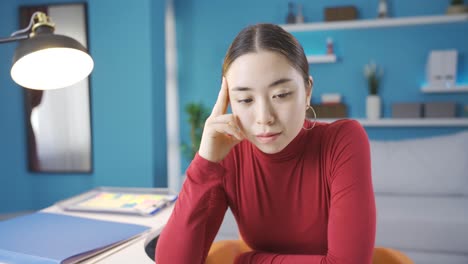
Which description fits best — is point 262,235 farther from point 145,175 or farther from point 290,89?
point 145,175

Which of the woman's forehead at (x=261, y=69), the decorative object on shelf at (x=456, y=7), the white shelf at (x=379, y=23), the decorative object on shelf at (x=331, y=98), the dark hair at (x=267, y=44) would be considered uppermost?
the decorative object on shelf at (x=456, y=7)

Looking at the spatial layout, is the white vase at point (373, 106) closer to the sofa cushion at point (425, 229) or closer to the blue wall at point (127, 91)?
the sofa cushion at point (425, 229)

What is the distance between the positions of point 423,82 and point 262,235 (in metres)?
3.19

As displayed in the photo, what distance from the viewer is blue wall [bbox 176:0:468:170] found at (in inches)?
143

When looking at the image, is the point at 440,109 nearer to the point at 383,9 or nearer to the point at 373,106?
the point at 373,106

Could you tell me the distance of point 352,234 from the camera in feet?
2.98

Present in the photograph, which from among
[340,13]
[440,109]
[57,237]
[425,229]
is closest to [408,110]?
[440,109]

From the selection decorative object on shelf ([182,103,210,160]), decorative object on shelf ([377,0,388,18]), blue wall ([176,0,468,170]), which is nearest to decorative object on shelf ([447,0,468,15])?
blue wall ([176,0,468,170])

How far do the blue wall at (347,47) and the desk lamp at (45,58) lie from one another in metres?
2.92


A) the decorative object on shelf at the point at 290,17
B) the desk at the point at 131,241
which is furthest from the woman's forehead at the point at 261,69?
the decorative object on shelf at the point at 290,17

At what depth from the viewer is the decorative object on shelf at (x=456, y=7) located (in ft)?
10.9

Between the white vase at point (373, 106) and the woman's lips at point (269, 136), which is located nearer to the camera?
the woman's lips at point (269, 136)

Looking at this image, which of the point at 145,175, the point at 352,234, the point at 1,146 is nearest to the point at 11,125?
the point at 1,146

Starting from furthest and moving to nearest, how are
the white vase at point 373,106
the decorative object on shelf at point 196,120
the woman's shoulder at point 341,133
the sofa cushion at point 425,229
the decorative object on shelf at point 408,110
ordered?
the decorative object on shelf at point 196,120
the white vase at point 373,106
the decorative object on shelf at point 408,110
the sofa cushion at point 425,229
the woman's shoulder at point 341,133
